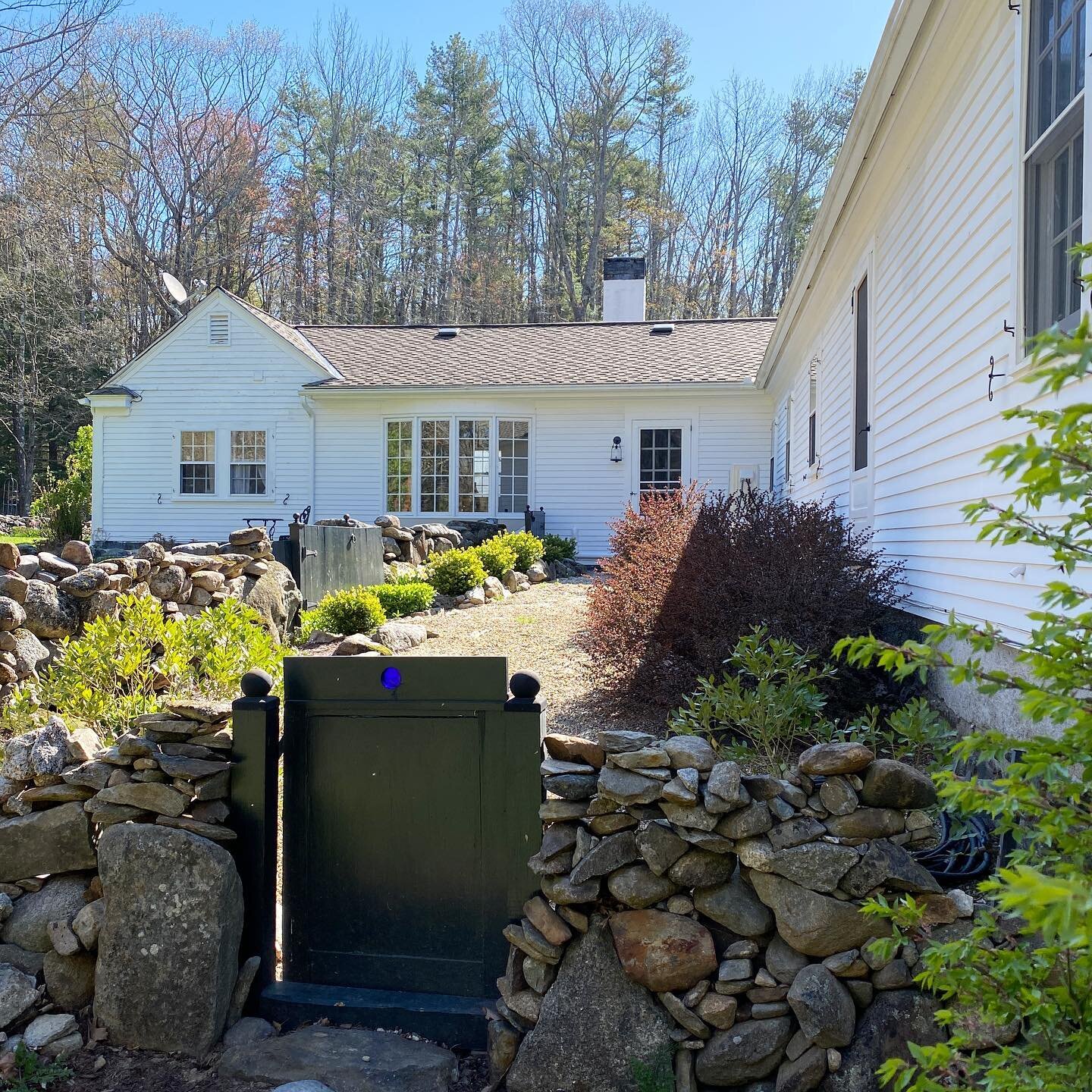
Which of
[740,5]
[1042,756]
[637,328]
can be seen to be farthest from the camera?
[740,5]

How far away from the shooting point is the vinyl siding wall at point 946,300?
3969mm

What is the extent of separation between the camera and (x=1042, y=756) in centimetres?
145

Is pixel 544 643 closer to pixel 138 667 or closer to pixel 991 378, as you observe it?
pixel 138 667

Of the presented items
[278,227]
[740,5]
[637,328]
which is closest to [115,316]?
[278,227]

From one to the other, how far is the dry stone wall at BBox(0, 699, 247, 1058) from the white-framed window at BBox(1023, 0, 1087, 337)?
342 centimetres

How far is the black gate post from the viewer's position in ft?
10.7

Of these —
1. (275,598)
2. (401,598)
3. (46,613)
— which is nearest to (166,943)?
(46,613)

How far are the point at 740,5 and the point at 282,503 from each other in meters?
21.1

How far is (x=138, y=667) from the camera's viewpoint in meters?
4.90

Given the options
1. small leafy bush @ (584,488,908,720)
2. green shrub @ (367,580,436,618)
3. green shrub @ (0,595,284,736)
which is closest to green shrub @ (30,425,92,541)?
green shrub @ (367,580,436,618)

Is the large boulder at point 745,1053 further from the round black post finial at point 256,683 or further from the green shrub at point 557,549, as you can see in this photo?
the green shrub at point 557,549

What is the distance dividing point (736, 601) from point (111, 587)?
4.29 metres

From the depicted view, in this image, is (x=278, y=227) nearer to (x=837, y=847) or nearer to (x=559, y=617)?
(x=559, y=617)

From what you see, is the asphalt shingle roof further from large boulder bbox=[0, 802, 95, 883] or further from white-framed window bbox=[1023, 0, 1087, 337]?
large boulder bbox=[0, 802, 95, 883]
